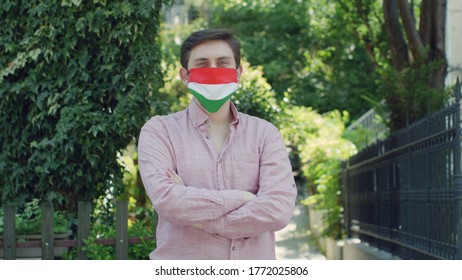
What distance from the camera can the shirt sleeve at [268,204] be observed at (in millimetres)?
3145

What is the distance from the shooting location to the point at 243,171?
10.5 feet

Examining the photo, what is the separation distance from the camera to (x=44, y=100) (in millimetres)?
7008

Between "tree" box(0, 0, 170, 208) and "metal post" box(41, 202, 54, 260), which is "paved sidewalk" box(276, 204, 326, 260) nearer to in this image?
"tree" box(0, 0, 170, 208)

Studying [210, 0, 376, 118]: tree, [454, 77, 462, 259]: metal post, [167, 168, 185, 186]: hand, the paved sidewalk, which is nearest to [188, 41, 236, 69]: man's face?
[167, 168, 185, 186]: hand

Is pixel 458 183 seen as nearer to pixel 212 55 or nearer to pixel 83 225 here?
pixel 83 225

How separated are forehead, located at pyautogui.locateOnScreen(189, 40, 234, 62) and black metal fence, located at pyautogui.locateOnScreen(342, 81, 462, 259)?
3.35 m

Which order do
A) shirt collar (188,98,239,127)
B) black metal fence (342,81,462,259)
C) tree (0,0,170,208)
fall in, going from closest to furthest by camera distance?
shirt collar (188,98,239,127) → black metal fence (342,81,462,259) → tree (0,0,170,208)

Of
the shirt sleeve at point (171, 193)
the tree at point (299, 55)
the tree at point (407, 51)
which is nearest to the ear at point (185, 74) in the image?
the shirt sleeve at point (171, 193)

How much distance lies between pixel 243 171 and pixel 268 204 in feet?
0.52

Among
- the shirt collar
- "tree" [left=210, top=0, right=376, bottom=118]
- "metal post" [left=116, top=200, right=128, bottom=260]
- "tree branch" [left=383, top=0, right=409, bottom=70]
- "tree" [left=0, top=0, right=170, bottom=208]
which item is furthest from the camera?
"tree" [left=210, top=0, right=376, bottom=118]

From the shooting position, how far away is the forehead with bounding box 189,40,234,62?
125 inches
